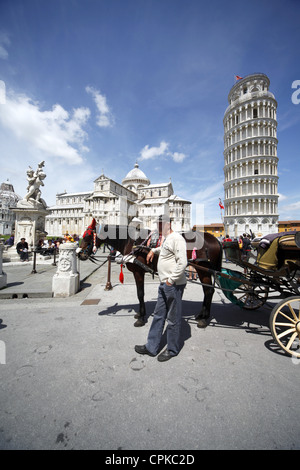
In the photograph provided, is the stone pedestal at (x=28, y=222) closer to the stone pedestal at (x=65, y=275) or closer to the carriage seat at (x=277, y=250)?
the stone pedestal at (x=65, y=275)

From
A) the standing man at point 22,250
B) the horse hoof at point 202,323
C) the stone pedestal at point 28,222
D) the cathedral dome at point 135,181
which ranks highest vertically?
the cathedral dome at point 135,181

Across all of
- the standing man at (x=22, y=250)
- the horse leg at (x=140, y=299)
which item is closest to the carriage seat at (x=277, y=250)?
the horse leg at (x=140, y=299)

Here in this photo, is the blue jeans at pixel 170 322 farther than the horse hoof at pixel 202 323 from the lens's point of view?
No

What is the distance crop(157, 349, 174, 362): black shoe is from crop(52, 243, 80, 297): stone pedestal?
427cm

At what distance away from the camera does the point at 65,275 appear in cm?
633

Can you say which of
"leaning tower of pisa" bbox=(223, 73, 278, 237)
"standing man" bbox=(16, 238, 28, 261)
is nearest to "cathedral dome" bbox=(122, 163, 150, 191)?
"leaning tower of pisa" bbox=(223, 73, 278, 237)

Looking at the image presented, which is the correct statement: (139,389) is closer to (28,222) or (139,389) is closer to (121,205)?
(28,222)

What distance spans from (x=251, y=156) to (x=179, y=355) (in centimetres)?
5901

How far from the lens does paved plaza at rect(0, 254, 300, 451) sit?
180 cm

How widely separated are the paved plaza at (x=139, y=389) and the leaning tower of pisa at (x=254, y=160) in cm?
5113

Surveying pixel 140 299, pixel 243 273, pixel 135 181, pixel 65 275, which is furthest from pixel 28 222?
pixel 135 181

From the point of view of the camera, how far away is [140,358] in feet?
9.95

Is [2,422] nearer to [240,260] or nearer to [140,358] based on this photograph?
[140,358]

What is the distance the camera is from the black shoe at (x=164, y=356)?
9.67 feet
